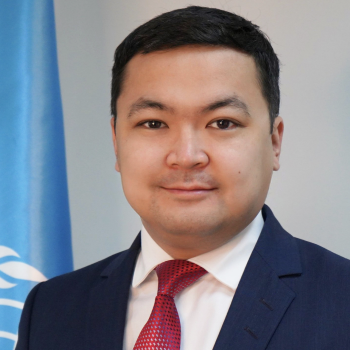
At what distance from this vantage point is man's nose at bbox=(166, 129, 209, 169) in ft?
4.54

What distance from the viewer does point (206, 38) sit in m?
1.49

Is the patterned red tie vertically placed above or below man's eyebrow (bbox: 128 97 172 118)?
below

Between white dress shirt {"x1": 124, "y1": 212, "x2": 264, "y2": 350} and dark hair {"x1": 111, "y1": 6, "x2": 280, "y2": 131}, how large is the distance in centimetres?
40

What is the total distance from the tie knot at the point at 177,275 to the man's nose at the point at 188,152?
0.31 metres

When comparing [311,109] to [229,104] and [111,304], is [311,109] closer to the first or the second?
[229,104]

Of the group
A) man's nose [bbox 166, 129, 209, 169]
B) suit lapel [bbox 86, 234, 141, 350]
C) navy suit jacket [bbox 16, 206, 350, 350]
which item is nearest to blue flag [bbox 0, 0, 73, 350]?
navy suit jacket [bbox 16, 206, 350, 350]

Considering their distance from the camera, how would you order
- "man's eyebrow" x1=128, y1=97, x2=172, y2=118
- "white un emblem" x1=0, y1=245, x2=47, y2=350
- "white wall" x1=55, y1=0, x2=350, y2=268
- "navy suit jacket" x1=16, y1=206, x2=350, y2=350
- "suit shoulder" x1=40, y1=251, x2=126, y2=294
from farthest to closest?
"white wall" x1=55, y1=0, x2=350, y2=268, "white un emblem" x1=0, y1=245, x2=47, y2=350, "suit shoulder" x1=40, y1=251, x2=126, y2=294, "man's eyebrow" x1=128, y1=97, x2=172, y2=118, "navy suit jacket" x1=16, y1=206, x2=350, y2=350

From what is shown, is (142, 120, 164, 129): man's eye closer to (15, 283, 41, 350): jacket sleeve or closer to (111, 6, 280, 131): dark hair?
(111, 6, 280, 131): dark hair

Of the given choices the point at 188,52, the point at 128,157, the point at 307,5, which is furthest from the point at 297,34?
the point at 128,157

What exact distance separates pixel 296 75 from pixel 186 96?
1.03m

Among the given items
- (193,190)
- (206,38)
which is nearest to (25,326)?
(193,190)

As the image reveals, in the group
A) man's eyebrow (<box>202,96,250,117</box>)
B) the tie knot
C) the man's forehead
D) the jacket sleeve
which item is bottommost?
the jacket sleeve

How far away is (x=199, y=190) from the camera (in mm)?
1425

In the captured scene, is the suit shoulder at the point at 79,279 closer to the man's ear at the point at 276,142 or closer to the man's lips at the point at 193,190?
the man's lips at the point at 193,190
